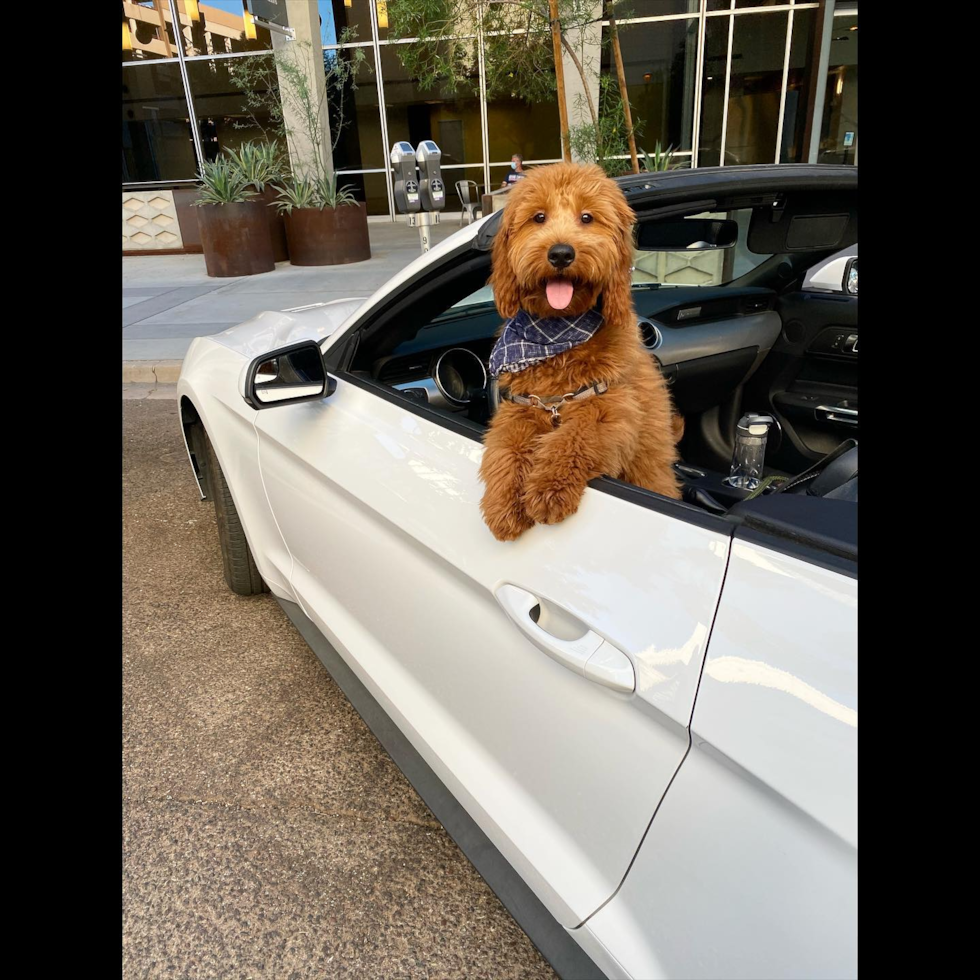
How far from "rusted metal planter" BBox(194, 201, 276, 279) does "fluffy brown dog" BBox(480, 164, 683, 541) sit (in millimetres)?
10531

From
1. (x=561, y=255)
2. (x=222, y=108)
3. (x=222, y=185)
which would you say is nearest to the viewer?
(x=561, y=255)

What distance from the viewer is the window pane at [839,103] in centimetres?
1337

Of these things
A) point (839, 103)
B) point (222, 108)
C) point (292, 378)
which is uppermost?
point (222, 108)

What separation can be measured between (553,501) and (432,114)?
1822 centimetres

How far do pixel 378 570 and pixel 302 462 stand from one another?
53 cm

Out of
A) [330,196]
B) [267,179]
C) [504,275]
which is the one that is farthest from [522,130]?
[504,275]

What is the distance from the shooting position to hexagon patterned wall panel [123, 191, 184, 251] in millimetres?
13930

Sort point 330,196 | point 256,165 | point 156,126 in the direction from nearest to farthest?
1. point 256,165
2. point 330,196
3. point 156,126

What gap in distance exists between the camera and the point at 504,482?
155 centimetres

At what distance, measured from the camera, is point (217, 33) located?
1598 cm

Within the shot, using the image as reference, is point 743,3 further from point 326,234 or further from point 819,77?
point 326,234

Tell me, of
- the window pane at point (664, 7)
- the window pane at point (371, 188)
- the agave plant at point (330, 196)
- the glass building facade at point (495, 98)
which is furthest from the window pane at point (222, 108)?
the window pane at point (664, 7)

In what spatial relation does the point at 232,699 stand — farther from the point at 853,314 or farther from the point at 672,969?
the point at 853,314

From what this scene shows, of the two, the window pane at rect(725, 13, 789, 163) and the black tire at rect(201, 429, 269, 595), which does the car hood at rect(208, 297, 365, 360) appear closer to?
the black tire at rect(201, 429, 269, 595)
